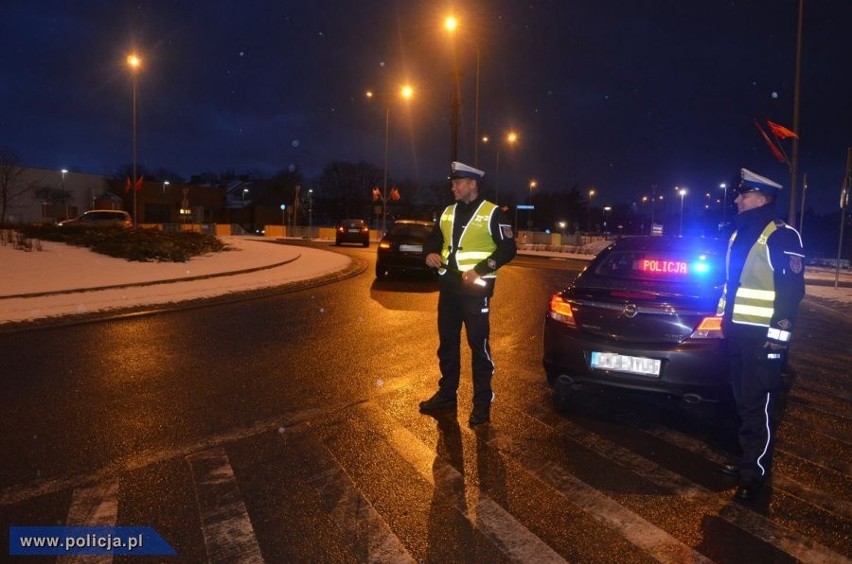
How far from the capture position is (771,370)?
3.89 m

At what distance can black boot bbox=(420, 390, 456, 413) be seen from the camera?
212 inches

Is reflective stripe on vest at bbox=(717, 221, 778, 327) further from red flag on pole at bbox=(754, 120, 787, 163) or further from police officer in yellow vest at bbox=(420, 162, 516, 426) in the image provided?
red flag on pole at bbox=(754, 120, 787, 163)

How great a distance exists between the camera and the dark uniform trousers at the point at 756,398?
388 centimetres

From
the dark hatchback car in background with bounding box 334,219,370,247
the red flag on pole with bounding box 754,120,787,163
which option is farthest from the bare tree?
the red flag on pole with bounding box 754,120,787,163

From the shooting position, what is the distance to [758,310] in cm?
390

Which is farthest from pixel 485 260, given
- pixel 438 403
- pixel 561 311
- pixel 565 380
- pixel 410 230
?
pixel 410 230

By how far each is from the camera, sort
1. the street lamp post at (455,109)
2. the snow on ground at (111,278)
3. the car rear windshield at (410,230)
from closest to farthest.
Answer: the snow on ground at (111,278) → the car rear windshield at (410,230) → the street lamp post at (455,109)

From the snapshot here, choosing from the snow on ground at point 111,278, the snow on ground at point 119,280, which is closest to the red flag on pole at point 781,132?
the snow on ground at point 119,280

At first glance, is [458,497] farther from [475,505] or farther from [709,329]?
[709,329]

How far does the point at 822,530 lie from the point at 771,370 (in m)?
0.93

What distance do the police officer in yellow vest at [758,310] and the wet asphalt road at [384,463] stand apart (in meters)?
0.36

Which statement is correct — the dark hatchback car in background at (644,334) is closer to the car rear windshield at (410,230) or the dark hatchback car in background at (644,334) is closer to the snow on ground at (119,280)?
the snow on ground at (119,280)

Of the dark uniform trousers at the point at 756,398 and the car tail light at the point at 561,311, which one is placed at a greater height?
the car tail light at the point at 561,311

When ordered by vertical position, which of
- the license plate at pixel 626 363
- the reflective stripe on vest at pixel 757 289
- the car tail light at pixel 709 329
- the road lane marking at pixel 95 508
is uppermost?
the reflective stripe on vest at pixel 757 289
